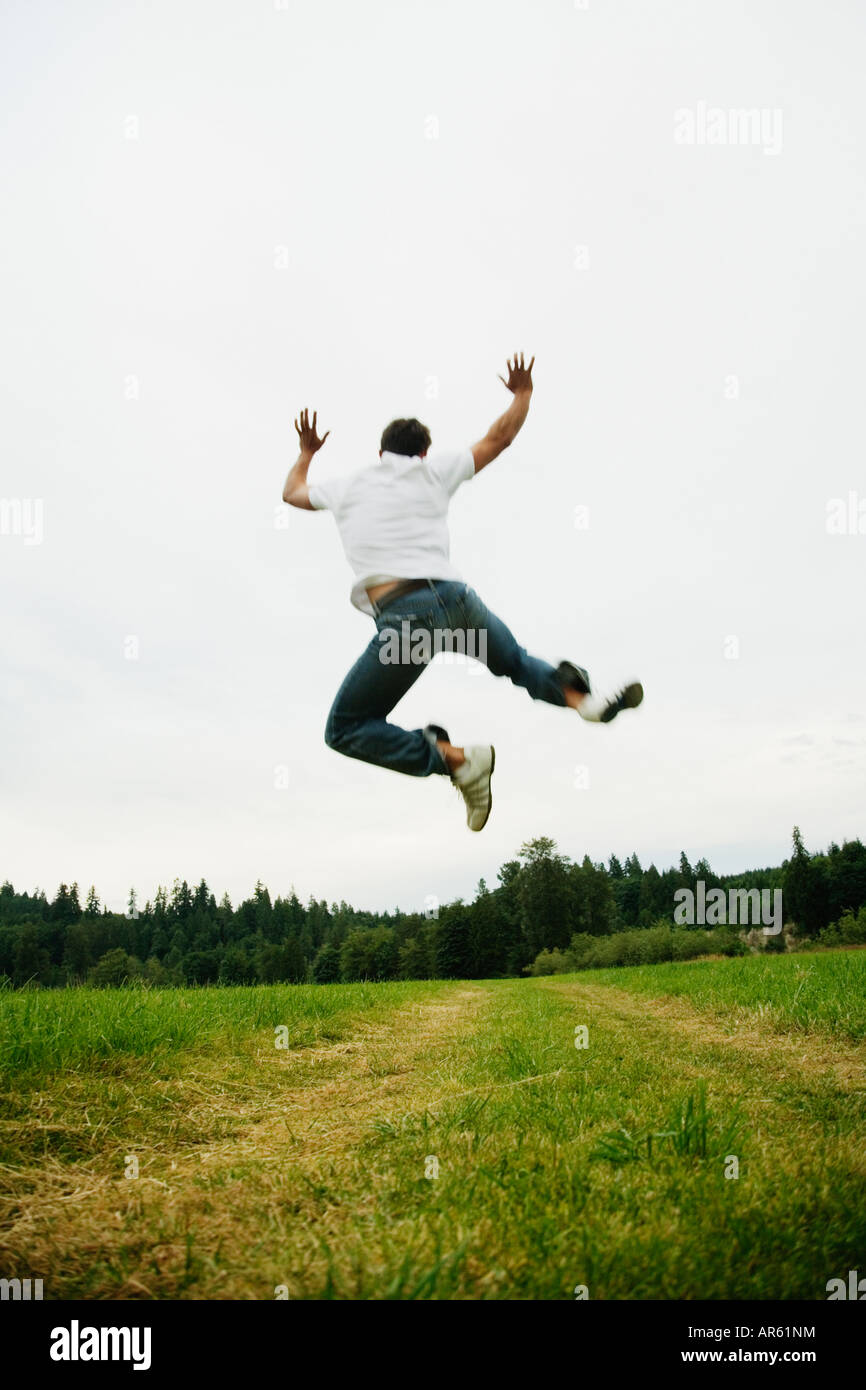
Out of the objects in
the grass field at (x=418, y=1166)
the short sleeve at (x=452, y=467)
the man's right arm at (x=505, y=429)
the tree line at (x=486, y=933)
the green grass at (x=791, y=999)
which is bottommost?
the tree line at (x=486, y=933)

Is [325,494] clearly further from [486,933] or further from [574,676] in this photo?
[486,933]

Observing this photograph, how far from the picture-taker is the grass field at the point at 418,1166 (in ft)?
6.47

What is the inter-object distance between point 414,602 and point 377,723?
0.77m

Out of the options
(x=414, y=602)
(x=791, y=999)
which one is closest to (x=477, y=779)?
(x=414, y=602)

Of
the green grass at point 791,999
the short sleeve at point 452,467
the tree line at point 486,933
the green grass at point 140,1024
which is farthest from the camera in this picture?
the tree line at point 486,933

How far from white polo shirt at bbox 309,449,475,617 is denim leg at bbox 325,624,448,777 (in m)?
0.37

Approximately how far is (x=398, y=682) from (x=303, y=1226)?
8.03 ft

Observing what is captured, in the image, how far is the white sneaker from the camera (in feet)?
14.3

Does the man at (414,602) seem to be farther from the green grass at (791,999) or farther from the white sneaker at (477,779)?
the green grass at (791,999)

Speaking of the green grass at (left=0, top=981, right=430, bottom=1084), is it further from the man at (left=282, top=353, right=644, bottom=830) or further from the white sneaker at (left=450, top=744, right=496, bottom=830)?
the white sneaker at (left=450, top=744, right=496, bottom=830)

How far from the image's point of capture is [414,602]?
3.88 m

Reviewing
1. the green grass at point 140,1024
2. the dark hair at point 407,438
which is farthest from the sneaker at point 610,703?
the green grass at point 140,1024
